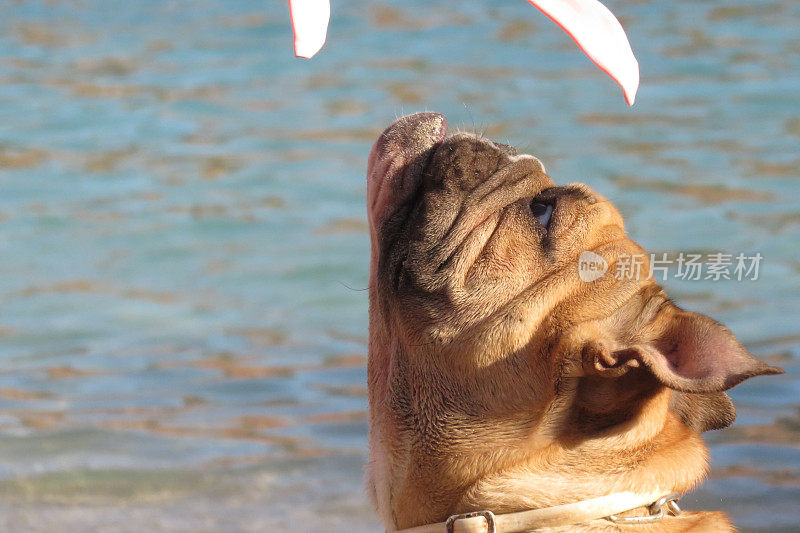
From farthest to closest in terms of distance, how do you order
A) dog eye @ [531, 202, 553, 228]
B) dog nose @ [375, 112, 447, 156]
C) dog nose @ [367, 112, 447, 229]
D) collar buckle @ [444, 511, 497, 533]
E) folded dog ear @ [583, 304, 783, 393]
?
dog nose @ [375, 112, 447, 156], dog nose @ [367, 112, 447, 229], dog eye @ [531, 202, 553, 228], collar buckle @ [444, 511, 497, 533], folded dog ear @ [583, 304, 783, 393]

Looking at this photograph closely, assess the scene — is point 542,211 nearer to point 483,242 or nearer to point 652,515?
point 483,242

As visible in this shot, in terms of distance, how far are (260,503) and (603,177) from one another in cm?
627

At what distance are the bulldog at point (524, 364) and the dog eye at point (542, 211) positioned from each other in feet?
0.04

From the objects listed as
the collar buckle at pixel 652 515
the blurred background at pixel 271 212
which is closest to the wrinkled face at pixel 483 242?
the collar buckle at pixel 652 515

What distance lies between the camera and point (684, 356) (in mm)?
3383

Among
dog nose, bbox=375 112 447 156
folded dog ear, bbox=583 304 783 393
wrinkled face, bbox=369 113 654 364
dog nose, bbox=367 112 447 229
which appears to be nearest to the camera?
folded dog ear, bbox=583 304 783 393

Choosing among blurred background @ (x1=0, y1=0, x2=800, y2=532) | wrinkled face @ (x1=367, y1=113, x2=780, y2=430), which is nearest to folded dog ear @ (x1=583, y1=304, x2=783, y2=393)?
wrinkled face @ (x1=367, y1=113, x2=780, y2=430)

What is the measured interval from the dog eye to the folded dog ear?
1.71ft

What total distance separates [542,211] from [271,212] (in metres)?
6.90

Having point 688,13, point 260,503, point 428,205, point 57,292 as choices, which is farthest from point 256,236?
point 688,13

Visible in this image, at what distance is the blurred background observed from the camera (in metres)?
5.92

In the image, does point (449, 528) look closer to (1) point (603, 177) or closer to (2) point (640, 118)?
(1) point (603, 177)

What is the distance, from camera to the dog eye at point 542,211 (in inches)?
153

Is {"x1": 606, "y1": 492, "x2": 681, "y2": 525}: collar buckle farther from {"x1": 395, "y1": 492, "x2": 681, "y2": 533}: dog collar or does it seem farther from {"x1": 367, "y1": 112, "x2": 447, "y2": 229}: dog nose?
{"x1": 367, "y1": 112, "x2": 447, "y2": 229}: dog nose
